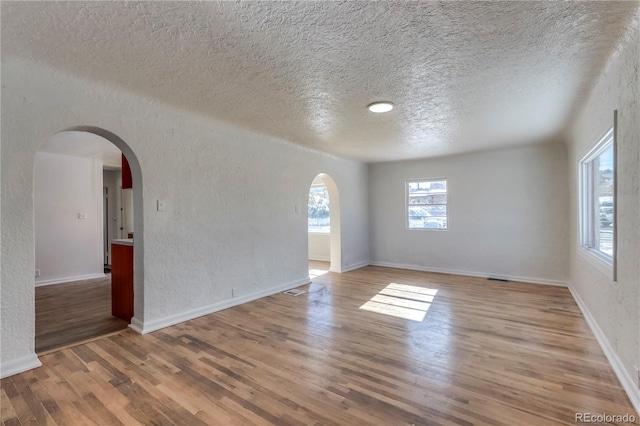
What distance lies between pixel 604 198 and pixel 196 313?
174 inches

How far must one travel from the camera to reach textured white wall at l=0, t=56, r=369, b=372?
2.25m

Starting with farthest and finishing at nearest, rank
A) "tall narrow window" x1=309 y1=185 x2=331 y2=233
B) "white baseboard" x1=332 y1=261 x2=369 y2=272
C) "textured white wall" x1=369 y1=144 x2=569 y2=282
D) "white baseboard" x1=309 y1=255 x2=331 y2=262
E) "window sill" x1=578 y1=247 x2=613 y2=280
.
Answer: "tall narrow window" x1=309 y1=185 x2=331 y2=233, "white baseboard" x1=309 y1=255 x2=331 y2=262, "white baseboard" x1=332 y1=261 x2=369 y2=272, "textured white wall" x1=369 y1=144 x2=569 y2=282, "window sill" x1=578 y1=247 x2=613 y2=280

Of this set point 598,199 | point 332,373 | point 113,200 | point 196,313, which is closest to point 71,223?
point 113,200

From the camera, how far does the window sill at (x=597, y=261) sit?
250 centimetres

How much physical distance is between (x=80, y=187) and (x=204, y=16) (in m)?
5.57

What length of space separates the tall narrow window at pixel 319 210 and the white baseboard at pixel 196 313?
3.53 meters

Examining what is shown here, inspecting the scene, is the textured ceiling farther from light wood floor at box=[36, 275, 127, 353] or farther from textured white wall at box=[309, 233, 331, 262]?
textured white wall at box=[309, 233, 331, 262]

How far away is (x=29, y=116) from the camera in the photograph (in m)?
2.29

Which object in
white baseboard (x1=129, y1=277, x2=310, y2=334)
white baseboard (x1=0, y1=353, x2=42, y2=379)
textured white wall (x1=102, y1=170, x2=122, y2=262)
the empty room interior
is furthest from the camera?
textured white wall (x1=102, y1=170, x2=122, y2=262)

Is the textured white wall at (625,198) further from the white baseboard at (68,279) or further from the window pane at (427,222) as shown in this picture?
the white baseboard at (68,279)

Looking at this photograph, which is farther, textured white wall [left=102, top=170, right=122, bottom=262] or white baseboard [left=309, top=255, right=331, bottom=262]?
white baseboard [left=309, top=255, right=331, bottom=262]

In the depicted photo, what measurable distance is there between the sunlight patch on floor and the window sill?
5.47 feet

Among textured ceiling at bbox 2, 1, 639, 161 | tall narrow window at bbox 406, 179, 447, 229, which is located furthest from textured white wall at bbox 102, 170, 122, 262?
tall narrow window at bbox 406, 179, 447, 229

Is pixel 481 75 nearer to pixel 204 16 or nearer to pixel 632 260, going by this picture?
pixel 632 260
